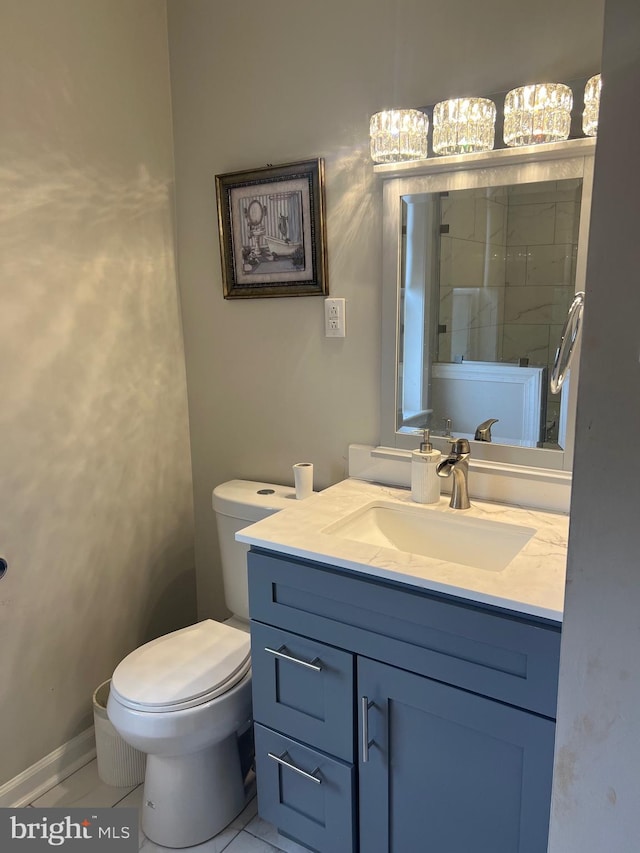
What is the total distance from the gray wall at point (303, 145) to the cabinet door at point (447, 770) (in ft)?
2.64

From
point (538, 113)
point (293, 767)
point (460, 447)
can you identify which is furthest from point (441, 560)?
point (538, 113)

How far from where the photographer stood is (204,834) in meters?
1.64

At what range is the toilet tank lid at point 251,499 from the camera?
73.1 inches

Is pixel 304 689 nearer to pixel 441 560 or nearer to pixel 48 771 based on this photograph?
pixel 441 560

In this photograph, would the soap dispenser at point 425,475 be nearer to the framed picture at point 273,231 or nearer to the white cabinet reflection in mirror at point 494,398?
the white cabinet reflection in mirror at point 494,398

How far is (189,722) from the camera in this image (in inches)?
58.7

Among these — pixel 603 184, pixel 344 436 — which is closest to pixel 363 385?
pixel 344 436

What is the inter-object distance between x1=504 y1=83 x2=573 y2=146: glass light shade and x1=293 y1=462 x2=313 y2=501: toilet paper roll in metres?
1.01

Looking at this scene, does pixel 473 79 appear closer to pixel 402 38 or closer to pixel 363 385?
pixel 402 38

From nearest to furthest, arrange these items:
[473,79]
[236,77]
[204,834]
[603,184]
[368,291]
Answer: [603,184] < [473,79] < [204,834] < [368,291] < [236,77]

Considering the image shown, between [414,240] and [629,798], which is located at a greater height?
[414,240]

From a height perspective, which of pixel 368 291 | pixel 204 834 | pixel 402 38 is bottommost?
pixel 204 834

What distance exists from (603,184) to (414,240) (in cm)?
110

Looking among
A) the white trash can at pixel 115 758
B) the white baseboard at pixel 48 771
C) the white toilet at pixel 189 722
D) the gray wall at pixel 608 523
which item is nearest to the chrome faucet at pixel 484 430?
the white toilet at pixel 189 722
